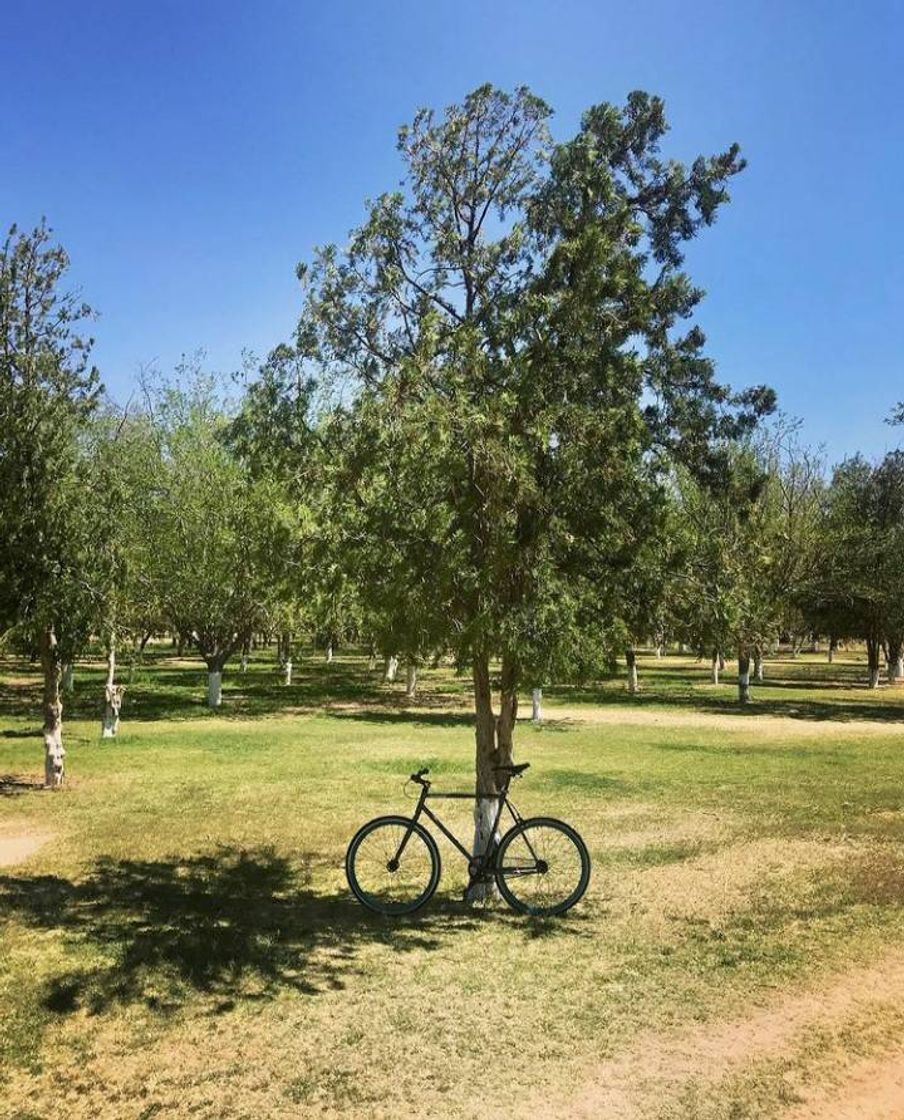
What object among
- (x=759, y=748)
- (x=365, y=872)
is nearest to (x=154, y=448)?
(x=759, y=748)

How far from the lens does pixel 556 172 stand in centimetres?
774

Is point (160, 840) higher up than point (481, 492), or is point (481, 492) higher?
point (481, 492)

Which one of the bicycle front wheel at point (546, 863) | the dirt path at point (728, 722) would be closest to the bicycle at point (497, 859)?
the bicycle front wheel at point (546, 863)

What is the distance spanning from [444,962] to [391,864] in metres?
1.60

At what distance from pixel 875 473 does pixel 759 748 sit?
32.3 meters

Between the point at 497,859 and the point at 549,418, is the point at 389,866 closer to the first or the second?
the point at 497,859

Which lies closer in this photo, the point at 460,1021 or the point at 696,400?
the point at 460,1021

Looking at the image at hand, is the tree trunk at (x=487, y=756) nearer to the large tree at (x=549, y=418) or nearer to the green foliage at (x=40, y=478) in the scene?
the large tree at (x=549, y=418)

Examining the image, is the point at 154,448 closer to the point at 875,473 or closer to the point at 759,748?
the point at 759,748

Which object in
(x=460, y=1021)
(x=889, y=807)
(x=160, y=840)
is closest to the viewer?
(x=460, y=1021)

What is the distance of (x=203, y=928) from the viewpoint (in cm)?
732

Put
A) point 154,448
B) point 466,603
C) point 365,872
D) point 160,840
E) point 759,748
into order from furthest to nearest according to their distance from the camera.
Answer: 1. point 154,448
2. point 759,748
3. point 160,840
4. point 365,872
5. point 466,603

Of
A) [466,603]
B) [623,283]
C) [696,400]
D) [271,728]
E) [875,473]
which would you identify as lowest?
[271,728]

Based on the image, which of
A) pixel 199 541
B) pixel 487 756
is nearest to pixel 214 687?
pixel 199 541
